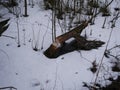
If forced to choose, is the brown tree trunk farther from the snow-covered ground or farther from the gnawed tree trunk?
the snow-covered ground

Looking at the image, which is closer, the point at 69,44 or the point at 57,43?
the point at 57,43

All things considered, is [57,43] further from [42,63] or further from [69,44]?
[42,63]

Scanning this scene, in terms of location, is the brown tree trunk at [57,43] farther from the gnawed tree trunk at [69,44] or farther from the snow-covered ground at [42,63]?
the snow-covered ground at [42,63]

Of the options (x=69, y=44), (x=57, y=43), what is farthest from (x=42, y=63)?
(x=69, y=44)

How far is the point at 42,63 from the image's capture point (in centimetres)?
303

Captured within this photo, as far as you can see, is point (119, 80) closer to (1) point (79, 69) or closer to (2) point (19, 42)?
(1) point (79, 69)

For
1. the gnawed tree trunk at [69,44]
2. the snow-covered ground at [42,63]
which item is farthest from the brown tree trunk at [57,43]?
the snow-covered ground at [42,63]

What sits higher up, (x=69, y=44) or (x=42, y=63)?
(x=69, y=44)

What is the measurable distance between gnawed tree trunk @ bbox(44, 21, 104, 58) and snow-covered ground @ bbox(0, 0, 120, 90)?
0.24 feet

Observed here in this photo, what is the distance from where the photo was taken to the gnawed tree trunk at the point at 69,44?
3.10 meters

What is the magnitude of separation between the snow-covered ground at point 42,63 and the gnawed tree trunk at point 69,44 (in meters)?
0.07

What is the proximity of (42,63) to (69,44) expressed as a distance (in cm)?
52

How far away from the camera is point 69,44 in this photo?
3262 mm

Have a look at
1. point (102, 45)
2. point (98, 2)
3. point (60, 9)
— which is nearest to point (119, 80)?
point (102, 45)
